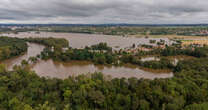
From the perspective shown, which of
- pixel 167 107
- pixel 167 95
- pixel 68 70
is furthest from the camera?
pixel 68 70

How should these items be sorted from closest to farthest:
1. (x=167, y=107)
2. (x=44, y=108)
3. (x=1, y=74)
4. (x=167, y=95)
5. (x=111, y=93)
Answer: (x=44, y=108) → (x=167, y=107) → (x=167, y=95) → (x=111, y=93) → (x=1, y=74)

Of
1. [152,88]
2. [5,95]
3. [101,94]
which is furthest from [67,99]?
[152,88]

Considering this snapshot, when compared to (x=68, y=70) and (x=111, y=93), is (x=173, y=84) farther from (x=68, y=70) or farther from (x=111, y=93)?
(x=68, y=70)

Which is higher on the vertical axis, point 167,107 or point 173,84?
point 173,84

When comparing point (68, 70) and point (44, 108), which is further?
point (68, 70)

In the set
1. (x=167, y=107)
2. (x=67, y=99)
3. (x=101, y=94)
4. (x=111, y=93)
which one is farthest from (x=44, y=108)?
(x=167, y=107)

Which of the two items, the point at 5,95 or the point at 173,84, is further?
the point at 173,84

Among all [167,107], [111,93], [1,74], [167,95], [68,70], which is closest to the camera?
[167,107]

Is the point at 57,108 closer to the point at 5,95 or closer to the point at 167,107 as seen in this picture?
the point at 5,95

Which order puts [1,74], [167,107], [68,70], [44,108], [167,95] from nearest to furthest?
[44,108]
[167,107]
[167,95]
[1,74]
[68,70]
